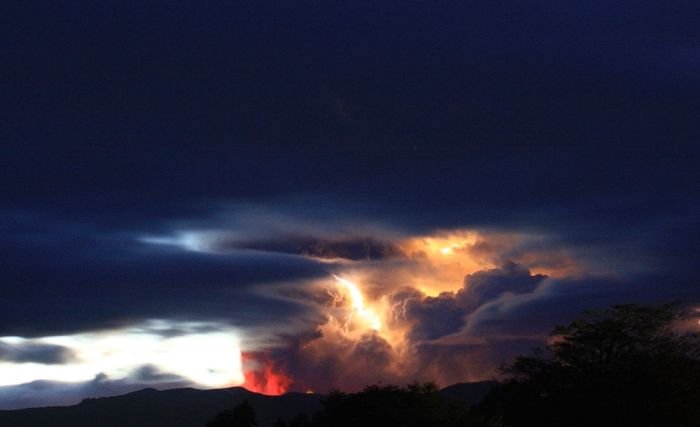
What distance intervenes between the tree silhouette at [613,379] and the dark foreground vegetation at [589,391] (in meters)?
0.09

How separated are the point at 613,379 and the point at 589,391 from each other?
Result: 2501 mm

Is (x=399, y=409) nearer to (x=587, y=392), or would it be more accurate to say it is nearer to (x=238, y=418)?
(x=587, y=392)

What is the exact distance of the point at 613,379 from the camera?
3676 inches

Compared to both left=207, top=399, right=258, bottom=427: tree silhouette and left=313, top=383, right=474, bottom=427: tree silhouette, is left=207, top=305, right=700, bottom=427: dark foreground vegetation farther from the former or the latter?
left=207, top=399, right=258, bottom=427: tree silhouette

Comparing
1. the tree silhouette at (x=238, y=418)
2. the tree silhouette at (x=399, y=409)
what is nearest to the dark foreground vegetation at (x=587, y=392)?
the tree silhouette at (x=399, y=409)

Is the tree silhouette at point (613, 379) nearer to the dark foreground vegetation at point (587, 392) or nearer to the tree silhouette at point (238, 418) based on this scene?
the dark foreground vegetation at point (587, 392)

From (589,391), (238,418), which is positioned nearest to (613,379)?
(589,391)

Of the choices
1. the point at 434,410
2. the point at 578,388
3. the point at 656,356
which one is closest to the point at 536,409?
the point at 578,388

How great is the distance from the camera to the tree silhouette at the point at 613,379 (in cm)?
9038

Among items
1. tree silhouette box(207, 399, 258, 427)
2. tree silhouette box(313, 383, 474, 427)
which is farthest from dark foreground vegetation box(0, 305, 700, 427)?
tree silhouette box(207, 399, 258, 427)

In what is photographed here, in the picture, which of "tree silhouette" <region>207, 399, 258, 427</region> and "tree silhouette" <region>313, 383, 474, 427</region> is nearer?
"tree silhouette" <region>313, 383, 474, 427</region>

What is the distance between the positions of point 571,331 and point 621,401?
10551 mm

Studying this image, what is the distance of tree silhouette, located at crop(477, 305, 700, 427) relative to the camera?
Result: 90.4 metres

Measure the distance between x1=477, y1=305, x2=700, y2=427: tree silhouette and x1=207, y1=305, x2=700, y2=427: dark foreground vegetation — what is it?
0.09m
